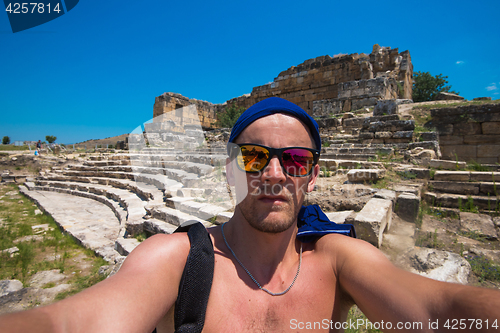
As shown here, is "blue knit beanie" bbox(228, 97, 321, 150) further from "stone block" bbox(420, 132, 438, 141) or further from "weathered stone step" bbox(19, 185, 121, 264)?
"stone block" bbox(420, 132, 438, 141)

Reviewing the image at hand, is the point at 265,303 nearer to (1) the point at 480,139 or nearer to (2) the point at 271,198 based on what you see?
(2) the point at 271,198

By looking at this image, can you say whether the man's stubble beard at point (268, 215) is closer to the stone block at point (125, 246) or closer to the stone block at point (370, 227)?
the stone block at point (370, 227)

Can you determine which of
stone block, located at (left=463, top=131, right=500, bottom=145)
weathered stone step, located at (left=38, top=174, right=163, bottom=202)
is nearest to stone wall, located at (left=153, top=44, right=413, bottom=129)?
stone block, located at (left=463, top=131, right=500, bottom=145)

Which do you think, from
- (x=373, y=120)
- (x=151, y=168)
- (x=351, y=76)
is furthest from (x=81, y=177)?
(x=351, y=76)

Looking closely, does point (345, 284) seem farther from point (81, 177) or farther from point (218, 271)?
point (81, 177)

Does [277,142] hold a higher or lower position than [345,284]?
higher

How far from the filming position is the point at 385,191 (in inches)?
158

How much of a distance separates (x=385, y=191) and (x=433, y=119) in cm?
631

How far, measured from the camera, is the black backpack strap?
92cm

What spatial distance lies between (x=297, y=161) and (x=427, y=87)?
25906mm

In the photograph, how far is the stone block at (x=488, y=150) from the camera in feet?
23.6

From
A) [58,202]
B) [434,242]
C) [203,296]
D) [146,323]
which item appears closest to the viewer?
[146,323]

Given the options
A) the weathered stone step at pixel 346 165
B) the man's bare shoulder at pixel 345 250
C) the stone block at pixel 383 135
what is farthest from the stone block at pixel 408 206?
the stone block at pixel 383 135

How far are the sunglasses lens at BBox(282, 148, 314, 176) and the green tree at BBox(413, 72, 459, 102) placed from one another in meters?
25.0
